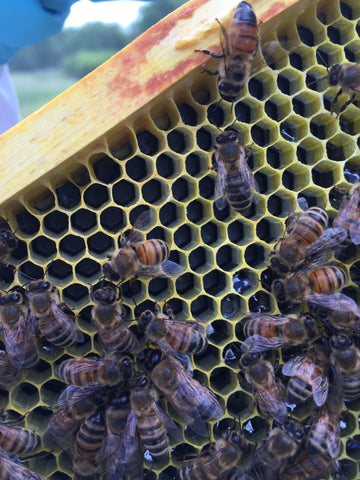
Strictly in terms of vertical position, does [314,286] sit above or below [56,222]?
below

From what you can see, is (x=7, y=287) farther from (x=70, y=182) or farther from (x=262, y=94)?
(x=262, y=94)

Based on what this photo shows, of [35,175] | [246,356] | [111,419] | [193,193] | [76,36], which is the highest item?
[35,175]

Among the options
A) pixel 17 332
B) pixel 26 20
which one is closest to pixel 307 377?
pixel 17 332

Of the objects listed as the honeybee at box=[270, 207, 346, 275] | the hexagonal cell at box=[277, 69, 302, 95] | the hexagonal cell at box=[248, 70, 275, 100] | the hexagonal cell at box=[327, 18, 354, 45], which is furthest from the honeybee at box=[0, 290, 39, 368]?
the hexagonal cell at box=[327, 18, 354, 45]

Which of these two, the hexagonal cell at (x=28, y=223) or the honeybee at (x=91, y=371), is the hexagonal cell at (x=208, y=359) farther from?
the hexagonal cell at (x=28, y=223)

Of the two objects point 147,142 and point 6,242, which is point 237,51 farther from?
point 6,242

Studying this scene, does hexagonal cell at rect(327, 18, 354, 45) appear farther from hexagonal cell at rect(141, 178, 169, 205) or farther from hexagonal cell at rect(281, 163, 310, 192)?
hexagonal cell at rect(141, 178, 169, 205)

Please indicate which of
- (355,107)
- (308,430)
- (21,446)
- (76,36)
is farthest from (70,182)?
(76,36)
